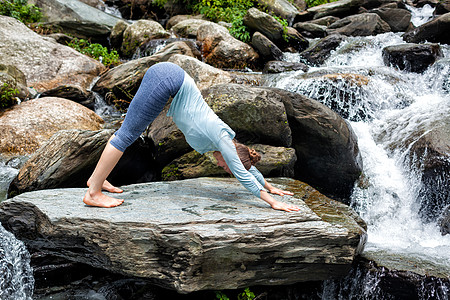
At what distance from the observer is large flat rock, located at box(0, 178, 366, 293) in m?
3.07

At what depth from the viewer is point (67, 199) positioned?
3.73 metres

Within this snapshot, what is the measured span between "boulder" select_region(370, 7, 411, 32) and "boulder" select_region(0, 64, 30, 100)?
13753mm

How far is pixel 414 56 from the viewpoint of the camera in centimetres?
1017

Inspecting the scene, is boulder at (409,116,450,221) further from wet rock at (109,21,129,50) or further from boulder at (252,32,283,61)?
wet rock at (109,21,129,50)

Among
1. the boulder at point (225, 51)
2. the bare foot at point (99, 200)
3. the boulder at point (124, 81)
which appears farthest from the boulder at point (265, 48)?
the bare foot at point (99, 200)

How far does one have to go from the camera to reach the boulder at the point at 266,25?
499 inches

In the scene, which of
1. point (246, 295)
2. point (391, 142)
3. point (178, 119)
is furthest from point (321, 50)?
point (246, 295)

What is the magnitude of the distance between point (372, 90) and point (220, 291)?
6.61 m

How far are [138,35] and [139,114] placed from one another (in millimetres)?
10462

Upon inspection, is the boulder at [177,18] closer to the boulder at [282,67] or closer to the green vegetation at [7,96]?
the boulder at [282,67]

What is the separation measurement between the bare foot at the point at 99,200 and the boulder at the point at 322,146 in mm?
3506

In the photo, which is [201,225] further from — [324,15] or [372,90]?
[324,15]

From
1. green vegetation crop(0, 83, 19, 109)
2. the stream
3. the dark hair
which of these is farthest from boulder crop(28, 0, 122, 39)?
the dark hair

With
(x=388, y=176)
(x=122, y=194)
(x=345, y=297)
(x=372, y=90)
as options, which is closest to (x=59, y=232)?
(x=122, y=194)
